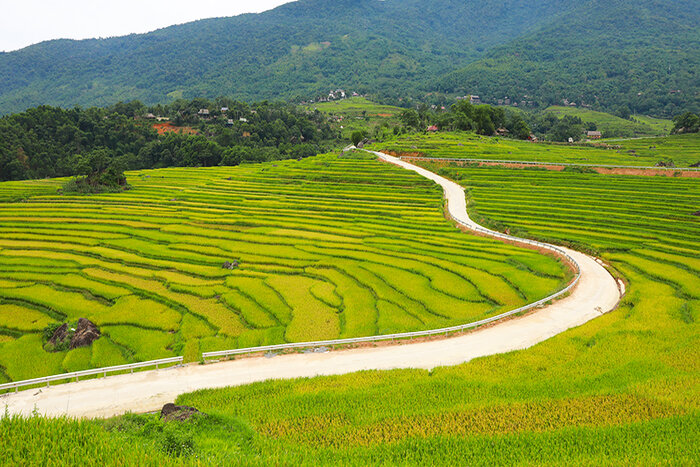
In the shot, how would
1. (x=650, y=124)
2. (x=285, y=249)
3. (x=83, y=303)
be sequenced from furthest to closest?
(x=650, y=124)
(x=285, y=249)
(x=83, y=303)

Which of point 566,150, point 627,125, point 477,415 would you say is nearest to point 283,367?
point 477,415

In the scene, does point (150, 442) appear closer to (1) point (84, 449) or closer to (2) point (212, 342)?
(1) point (84, 449)

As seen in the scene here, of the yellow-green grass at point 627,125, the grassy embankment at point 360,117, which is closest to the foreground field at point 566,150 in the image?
the yellow-green grass at point 627,125

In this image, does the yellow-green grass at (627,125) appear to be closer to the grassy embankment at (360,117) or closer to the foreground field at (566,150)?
the foreground field at (566,150)

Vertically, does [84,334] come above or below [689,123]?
below

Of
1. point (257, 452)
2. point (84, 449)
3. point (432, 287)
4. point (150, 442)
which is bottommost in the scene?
point (432, 287)

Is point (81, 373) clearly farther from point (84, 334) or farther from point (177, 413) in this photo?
point (84, 334)

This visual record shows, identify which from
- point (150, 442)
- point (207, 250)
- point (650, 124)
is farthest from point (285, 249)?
point (650, 124)

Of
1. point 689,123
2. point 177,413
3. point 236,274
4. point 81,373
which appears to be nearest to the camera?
point 177,413

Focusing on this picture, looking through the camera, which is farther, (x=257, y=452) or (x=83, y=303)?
(x=83, y=303)
